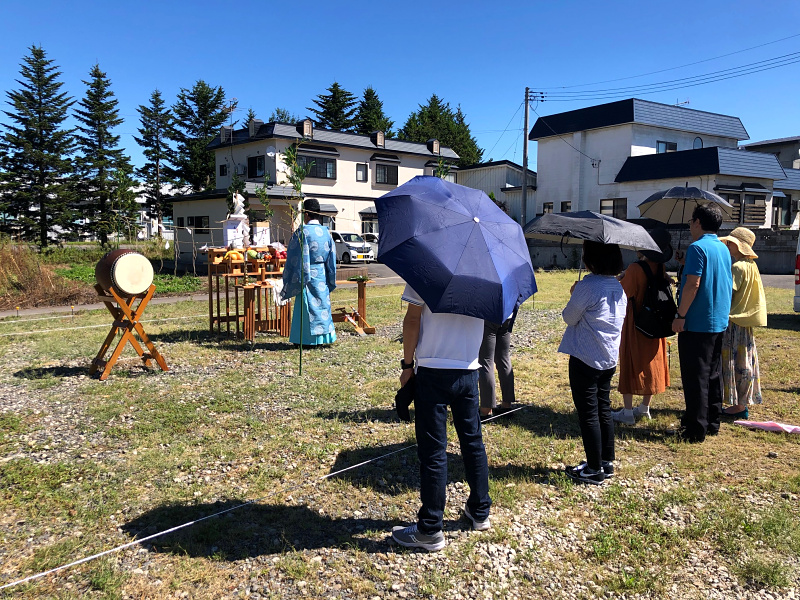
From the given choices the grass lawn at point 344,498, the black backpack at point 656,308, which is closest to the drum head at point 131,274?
the grass lawn at point 344,498

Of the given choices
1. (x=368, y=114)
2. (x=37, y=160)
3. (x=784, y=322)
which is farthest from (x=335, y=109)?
(x=784, y=322)

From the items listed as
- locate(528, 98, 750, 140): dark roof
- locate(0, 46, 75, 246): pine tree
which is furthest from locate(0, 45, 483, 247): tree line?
locate(528, 98, 750, 140): dark roof

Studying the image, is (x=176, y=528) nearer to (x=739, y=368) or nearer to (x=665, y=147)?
(x=739, y=368)

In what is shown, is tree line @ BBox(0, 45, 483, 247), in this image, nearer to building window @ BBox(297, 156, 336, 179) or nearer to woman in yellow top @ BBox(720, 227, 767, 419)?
building window @ BBox(297, 156, 336, 179)

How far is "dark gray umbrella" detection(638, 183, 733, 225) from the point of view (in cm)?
639

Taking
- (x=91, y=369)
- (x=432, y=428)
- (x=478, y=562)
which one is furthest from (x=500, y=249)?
(x=91, y=369)

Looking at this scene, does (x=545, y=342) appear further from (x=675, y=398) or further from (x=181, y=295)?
Result: (x=181, y=295)

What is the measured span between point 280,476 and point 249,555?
97 centimetres

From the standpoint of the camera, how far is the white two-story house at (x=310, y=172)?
29875mm

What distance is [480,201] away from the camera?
10.3 feet

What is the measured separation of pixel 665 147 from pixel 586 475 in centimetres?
3249

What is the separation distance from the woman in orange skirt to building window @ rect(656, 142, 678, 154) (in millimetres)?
30184

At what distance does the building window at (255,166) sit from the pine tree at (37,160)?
1192 cm

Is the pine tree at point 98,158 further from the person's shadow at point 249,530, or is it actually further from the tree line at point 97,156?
the person's shadow at point 249,530
